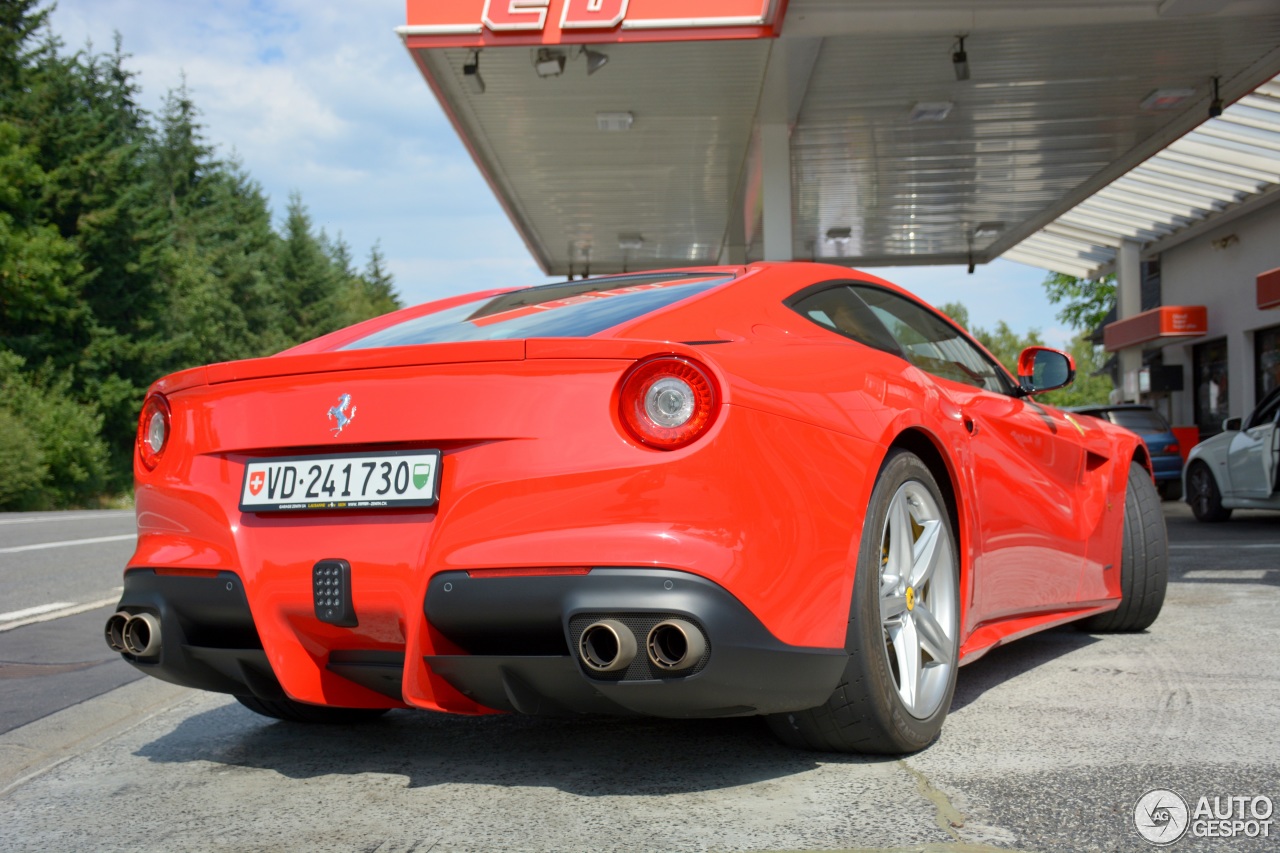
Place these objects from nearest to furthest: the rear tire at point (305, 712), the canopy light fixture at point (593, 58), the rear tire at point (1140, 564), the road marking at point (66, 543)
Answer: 1. the rear tire at point (305, 712)
2. the rear tire at point (1140, 564)
3. the road marking at point (66, 543)
4. the canopy light fixture at point (593, 58)

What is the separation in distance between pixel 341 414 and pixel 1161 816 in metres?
1.96

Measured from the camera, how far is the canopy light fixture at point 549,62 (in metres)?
11.6

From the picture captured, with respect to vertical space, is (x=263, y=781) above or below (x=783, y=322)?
below

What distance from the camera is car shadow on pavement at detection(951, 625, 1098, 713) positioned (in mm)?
4090

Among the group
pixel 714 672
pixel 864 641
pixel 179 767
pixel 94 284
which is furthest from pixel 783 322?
pixel 94 284

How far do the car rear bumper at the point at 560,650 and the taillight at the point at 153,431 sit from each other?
0.41 metres

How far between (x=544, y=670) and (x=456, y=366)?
70cm

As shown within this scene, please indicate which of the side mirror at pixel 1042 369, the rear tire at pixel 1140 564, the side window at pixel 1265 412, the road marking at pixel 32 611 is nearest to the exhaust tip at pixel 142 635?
the side mirror at pixel 1042 369

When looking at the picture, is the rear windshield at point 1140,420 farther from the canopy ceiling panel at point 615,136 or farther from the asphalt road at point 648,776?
the asphalt road at point 648,776

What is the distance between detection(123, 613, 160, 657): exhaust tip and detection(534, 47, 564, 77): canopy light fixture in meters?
9.15

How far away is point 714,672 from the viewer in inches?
101

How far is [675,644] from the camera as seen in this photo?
2.54 metres

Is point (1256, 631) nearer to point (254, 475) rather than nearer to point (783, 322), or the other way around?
point (783, 322)

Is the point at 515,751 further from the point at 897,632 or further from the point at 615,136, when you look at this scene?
the point at 615,136
